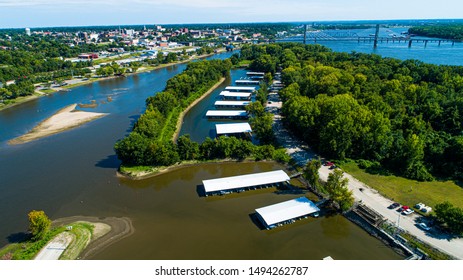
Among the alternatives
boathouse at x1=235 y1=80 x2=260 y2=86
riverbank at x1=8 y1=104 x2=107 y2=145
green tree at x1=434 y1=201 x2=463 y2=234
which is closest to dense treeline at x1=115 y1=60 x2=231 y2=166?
boathouse at x1=235 y1=80 x2=260 y2=86

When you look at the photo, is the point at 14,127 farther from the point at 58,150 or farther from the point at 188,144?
the point at 188,144

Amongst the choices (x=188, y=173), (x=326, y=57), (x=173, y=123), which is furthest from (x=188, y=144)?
(x=326, y=57)

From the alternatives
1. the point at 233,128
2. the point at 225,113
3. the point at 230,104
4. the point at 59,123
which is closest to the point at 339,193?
the point at 233,128

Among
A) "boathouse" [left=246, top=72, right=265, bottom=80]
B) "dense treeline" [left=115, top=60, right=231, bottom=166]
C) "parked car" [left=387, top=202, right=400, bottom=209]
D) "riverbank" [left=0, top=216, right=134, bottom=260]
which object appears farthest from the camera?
"boathouse" [left=246, top=72, right=265, bottom=80]

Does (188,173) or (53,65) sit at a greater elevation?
(53,65)

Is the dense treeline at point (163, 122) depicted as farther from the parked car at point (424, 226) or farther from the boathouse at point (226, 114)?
the parked car at point (424, 226)

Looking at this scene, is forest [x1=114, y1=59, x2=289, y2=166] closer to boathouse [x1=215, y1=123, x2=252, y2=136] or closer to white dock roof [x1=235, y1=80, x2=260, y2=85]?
boathouse [x1=215, y1=123, x2=252, y2=136]

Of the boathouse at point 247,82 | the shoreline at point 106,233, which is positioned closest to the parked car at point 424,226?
the shoreline at point 106,233
